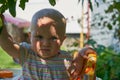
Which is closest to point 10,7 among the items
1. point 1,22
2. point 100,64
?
point 1,22

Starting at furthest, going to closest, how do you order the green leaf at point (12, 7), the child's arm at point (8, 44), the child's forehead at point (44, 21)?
the child's forehead at point (44, 21) < the child's arm at point (8, 44) < the green leaf at point (12, 7)

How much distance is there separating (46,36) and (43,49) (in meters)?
0.08

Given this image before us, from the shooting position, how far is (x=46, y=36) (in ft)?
7.38

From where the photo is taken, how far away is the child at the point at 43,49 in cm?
226

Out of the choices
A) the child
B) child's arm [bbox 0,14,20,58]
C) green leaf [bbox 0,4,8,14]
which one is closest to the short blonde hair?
the child

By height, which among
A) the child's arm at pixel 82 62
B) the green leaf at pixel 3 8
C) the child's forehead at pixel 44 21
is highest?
the green leaf at pixel 3 8

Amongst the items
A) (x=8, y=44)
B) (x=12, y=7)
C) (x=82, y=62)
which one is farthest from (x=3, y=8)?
(x=82, y=62)

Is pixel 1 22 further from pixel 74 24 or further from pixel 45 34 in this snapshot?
pixel 74 24

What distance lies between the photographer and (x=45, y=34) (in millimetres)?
2246

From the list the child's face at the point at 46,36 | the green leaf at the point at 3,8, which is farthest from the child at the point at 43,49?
the green leaf at the point at 3,8

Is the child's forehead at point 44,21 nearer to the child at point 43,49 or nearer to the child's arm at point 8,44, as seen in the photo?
the child at point 43,49

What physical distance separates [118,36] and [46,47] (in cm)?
429

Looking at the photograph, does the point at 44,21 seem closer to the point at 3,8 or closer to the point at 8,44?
the point at 8,44

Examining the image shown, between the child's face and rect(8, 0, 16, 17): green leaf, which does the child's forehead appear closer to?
the child's face
